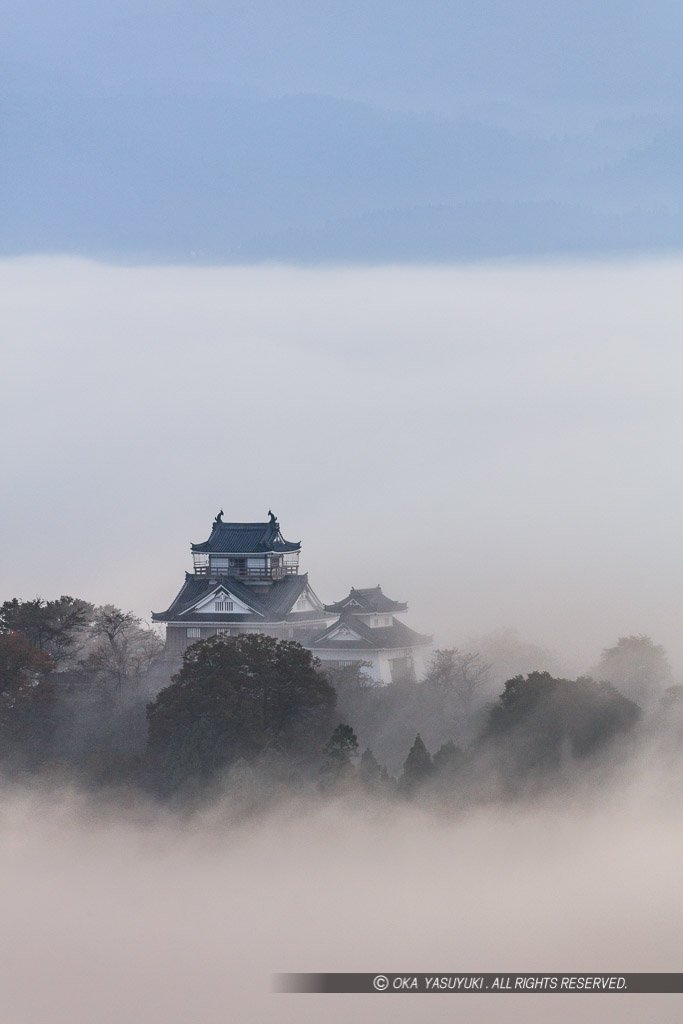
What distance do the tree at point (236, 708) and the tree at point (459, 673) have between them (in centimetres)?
306

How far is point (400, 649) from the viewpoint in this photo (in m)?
24.2

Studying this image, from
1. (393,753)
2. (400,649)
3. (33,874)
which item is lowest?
(33,874)

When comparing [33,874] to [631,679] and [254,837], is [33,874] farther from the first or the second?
[631,679]

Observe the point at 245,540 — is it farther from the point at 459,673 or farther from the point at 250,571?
the point at 459,673

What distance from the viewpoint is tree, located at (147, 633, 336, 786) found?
17469 millimetres

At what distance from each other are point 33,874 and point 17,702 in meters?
2.47

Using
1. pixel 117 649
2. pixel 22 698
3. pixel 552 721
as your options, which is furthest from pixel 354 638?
pixel 552 721

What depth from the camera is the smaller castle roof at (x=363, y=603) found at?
2430cm

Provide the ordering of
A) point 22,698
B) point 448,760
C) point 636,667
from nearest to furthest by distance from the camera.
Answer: point 448,760 → point 22,698 → point 636,667

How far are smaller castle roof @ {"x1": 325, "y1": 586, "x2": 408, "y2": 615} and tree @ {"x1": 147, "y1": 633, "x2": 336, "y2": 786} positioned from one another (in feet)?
17.7

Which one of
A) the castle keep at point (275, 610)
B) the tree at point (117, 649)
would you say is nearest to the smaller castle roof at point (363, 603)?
the castle keep at point (275, 610)

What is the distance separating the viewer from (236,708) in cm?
1789

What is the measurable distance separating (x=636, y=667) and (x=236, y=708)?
5.51 meters

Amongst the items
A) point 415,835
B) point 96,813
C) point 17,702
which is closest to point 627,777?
point 415,835
